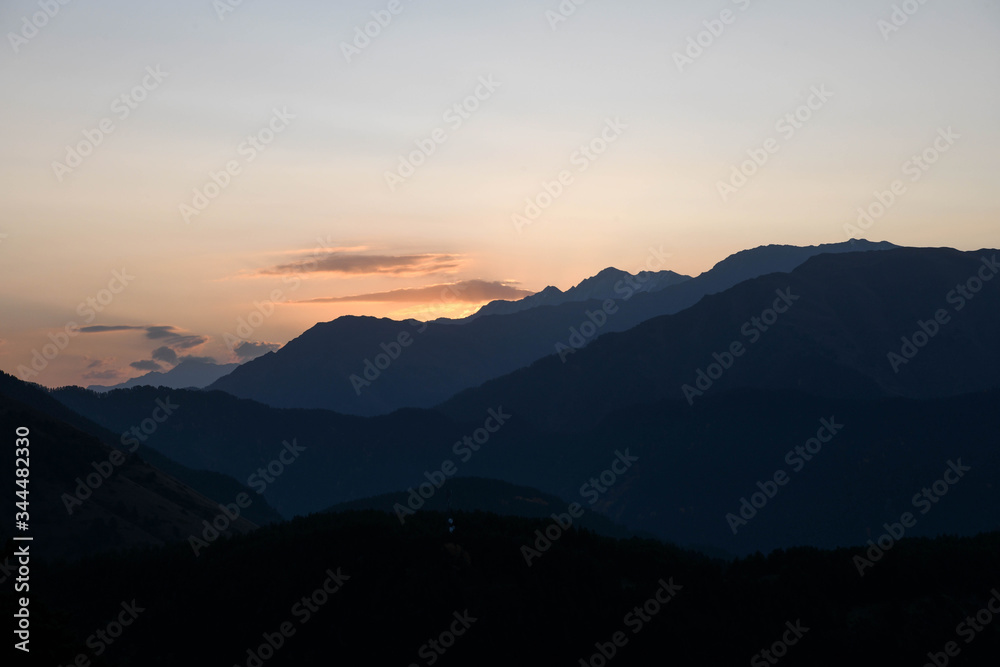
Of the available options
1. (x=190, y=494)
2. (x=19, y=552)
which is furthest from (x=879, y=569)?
(x=190, y=494)

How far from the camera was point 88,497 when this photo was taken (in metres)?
132

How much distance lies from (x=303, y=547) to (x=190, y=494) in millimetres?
65400

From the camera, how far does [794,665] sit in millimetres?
85562

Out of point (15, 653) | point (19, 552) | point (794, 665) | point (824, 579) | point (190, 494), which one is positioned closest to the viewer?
point (15, 653)

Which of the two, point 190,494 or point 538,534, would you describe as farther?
point 190,494

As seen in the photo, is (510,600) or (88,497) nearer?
(510,600)

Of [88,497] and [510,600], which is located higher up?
[510,600]

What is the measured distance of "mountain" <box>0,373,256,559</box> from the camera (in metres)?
122

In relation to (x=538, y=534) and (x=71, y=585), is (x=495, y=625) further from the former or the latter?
(x=71, y=585)

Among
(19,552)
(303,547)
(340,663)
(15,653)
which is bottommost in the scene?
(340,663)

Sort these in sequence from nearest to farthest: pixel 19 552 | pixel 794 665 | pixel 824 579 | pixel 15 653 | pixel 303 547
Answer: pixel 15 653
pixel 19 552
pixel 794 665
pixel 824 579
pixel 303 547

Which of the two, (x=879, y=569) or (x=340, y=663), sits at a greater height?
(x=879, y=569)

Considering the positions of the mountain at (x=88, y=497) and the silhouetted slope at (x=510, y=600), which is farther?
the mountain at (x=88, y=497)

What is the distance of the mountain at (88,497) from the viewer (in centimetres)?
12219
